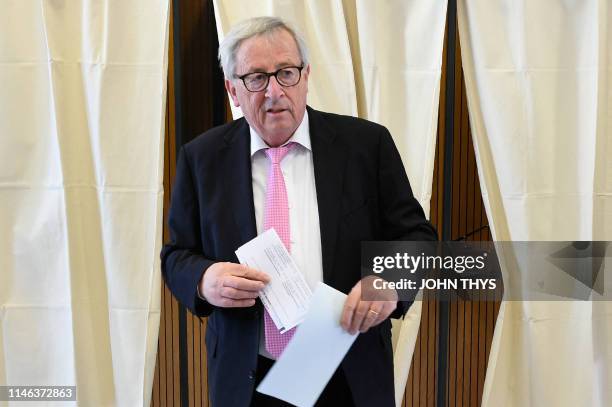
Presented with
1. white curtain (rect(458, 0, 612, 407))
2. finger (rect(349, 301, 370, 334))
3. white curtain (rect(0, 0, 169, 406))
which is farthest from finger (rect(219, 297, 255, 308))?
white curtain (rect(458, 0, 612, 407))

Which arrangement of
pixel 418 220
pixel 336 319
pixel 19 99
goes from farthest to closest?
pixel 19 99 → pixel 418 220 → pixel 336 319

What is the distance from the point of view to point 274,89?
1.21 metres

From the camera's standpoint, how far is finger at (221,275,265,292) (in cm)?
113

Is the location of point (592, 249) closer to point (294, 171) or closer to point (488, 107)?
point (488, 107)

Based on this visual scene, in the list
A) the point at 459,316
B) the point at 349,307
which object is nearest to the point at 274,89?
the point at 349,307

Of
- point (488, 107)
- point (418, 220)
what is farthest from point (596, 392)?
point (418, 220)

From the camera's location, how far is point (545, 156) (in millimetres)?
2131

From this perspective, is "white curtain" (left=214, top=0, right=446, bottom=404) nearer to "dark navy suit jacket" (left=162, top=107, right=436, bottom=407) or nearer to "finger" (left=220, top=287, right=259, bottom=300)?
"dark navy suit jacket" (left=162, top=107, right=436, bottom=407)

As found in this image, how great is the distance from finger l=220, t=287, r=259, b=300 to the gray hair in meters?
0.48

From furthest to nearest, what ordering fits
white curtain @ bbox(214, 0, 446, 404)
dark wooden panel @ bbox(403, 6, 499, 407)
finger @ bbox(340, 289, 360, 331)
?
dark wooden panel @ bbox(403, 6, 499, 407), white curtain @ bbox(214, 0, 446, 404), finger @ bbox(340, 289, 360, 331)

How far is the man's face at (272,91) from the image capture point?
1.21 metres

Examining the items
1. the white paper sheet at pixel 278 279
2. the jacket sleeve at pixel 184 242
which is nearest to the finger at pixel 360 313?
the white paper sheet at pixel 278 279

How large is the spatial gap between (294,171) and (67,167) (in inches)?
48.8

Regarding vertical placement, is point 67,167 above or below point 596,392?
→ above
